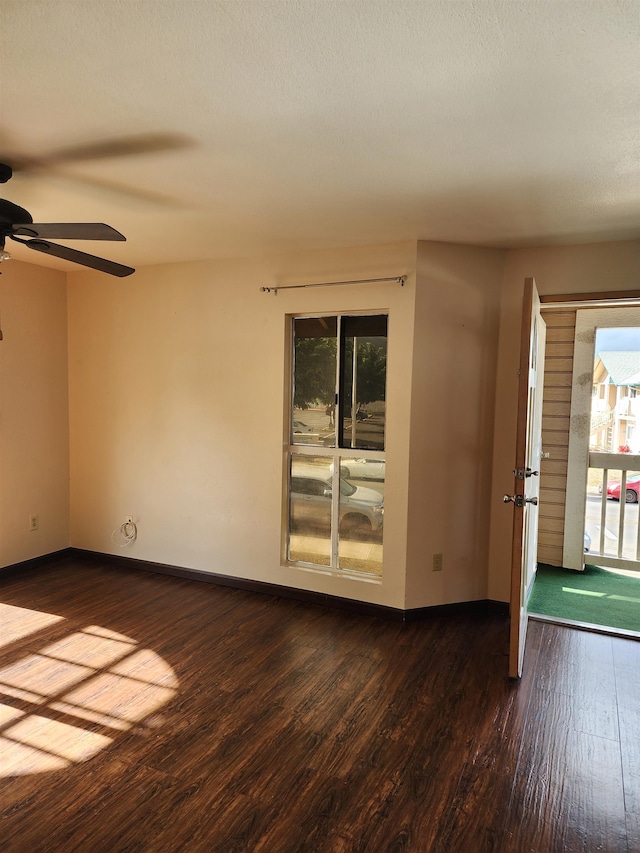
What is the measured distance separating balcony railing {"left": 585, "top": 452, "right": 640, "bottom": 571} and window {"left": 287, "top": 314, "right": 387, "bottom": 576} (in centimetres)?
222

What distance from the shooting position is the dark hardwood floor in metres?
1.79

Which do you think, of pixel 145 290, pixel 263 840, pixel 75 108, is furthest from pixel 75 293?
pixel 263 840

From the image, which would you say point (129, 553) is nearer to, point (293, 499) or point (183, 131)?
point (293, 499)

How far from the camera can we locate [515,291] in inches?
138

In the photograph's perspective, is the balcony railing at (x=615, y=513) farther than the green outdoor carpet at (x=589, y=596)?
Yes

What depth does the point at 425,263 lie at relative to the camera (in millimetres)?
3344

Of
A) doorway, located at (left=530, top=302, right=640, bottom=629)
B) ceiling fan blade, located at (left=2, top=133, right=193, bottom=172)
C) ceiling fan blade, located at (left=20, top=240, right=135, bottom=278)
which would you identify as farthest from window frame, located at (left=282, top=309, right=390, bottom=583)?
doorway, located at (left=530, top=302, right=640, bottom=629)

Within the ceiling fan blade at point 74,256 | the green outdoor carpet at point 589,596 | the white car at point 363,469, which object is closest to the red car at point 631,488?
the green outdoor carpet at point 589,596

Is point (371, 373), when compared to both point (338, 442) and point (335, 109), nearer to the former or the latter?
point (338, 442)

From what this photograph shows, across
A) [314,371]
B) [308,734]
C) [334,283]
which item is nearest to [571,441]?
[314,371]

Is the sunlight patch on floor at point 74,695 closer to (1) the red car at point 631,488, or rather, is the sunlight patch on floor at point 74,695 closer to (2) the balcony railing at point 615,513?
(2) the balcony railing at point 615,513

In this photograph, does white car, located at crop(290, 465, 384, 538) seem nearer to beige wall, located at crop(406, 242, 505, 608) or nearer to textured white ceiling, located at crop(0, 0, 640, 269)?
beige wall, located at crop(406, 242, 505, 608)

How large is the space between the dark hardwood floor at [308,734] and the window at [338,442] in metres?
0.49

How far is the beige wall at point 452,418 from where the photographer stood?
3395 millimetres
